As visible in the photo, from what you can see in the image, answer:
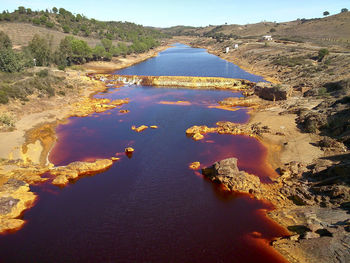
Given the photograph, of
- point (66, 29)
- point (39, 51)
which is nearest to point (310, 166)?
point (39, 51)

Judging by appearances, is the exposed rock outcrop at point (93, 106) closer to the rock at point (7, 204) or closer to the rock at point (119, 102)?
the rock at point (119, 102)

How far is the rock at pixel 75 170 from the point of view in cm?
2957

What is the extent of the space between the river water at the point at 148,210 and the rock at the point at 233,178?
104 cm

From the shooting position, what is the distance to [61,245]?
21109 millimetres

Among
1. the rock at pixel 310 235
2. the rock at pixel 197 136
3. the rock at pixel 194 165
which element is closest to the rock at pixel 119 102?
the rock at pixel 197 136

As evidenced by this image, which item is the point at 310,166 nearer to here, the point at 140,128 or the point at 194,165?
the point at 194,165

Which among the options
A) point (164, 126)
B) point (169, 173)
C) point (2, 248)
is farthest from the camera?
point (164, 126)

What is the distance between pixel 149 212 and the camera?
24484 mm

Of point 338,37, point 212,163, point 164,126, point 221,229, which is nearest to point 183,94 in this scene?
point 164,126

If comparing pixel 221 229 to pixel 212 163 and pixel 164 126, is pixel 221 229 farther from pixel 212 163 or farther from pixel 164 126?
pixel 164 126

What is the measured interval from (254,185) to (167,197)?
9593mm

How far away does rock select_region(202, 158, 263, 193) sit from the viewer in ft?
90.7

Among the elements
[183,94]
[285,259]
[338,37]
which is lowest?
[285,259]

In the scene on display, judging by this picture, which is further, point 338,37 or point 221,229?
point 338,37
